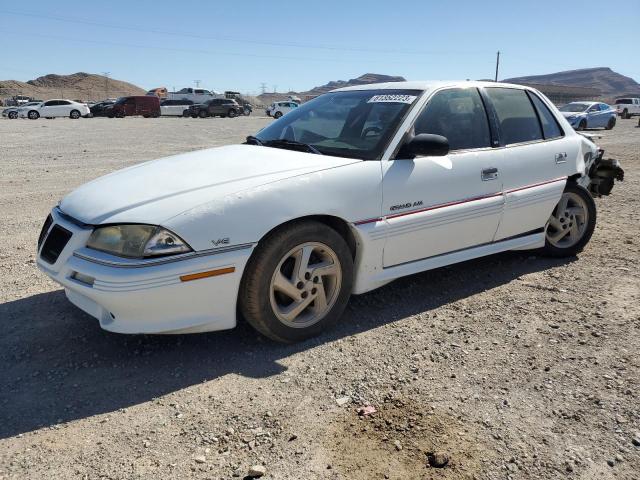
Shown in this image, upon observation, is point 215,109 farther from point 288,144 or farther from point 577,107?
point 288,144

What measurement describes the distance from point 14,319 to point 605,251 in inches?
205

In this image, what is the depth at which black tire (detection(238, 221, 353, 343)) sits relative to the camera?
3085 millimetres

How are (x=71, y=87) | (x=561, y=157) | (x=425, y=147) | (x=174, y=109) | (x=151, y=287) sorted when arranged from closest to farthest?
(x=151, y=287) → (x=425, y=147) → (x=561, y=157) → (x=174, y=109) → (x=71, y=87)

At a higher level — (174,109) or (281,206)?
(174,109)

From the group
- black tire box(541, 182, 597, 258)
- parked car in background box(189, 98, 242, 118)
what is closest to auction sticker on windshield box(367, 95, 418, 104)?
black tire box(541, 182, 597, 258)

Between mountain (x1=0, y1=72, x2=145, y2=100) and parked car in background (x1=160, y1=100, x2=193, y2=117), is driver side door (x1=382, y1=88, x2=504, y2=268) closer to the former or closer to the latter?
parked car in background (x1=160, y1=100, x2=193, y2=117)

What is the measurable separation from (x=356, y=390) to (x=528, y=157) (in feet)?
8.56

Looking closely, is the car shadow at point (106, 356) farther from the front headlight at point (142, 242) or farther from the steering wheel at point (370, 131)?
the steering wheel at point (370, 131)

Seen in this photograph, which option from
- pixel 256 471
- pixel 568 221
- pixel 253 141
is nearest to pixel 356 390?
pixel 256 471

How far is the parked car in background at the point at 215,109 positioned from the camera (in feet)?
143

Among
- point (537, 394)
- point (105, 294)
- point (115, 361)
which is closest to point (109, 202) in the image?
point (105, 294)

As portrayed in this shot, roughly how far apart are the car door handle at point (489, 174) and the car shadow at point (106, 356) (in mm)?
921

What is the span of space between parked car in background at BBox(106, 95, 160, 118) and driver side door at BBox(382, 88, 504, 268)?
138 feet

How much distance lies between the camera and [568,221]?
16.5ft
